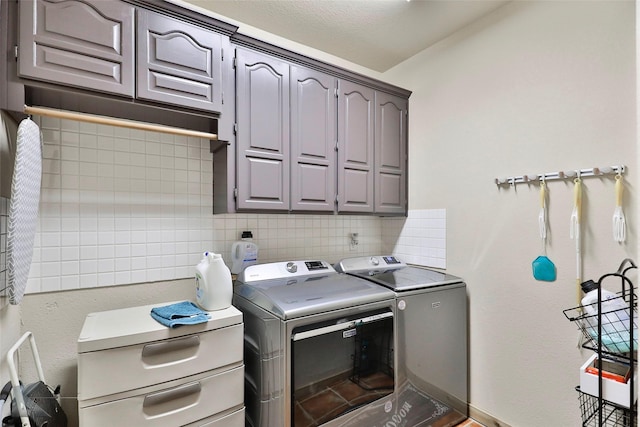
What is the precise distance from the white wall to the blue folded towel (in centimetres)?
172

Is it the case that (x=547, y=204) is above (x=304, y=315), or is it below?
above

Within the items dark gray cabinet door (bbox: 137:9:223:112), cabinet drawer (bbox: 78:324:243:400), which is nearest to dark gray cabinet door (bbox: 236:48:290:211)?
dark gray cabinet door (bbox: 137:9:223:112)

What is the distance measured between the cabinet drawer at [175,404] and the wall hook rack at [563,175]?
188 centimetres

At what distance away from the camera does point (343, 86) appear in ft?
7.00

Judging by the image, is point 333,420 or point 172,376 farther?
point 333,420

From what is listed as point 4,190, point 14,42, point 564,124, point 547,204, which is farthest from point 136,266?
point 564,124

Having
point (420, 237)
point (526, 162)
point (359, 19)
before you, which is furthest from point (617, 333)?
point (359, 19)

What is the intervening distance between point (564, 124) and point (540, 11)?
2.25 feet

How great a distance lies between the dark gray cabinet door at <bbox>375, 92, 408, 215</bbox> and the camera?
2320 millimetres

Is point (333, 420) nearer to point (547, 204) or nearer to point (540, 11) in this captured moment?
point (547, 204)

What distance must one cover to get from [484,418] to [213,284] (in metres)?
1.98

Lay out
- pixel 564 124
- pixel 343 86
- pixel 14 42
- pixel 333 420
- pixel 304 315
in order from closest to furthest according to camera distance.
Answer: pixel 14 42, pixel 304 315, pixel 333 420, pixel 564 124, pixel 343 86

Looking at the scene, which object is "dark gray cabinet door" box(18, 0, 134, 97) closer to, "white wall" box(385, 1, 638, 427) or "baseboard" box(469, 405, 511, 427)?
"white wall" box(385, 1, 638, 427)

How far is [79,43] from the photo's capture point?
130 cm
